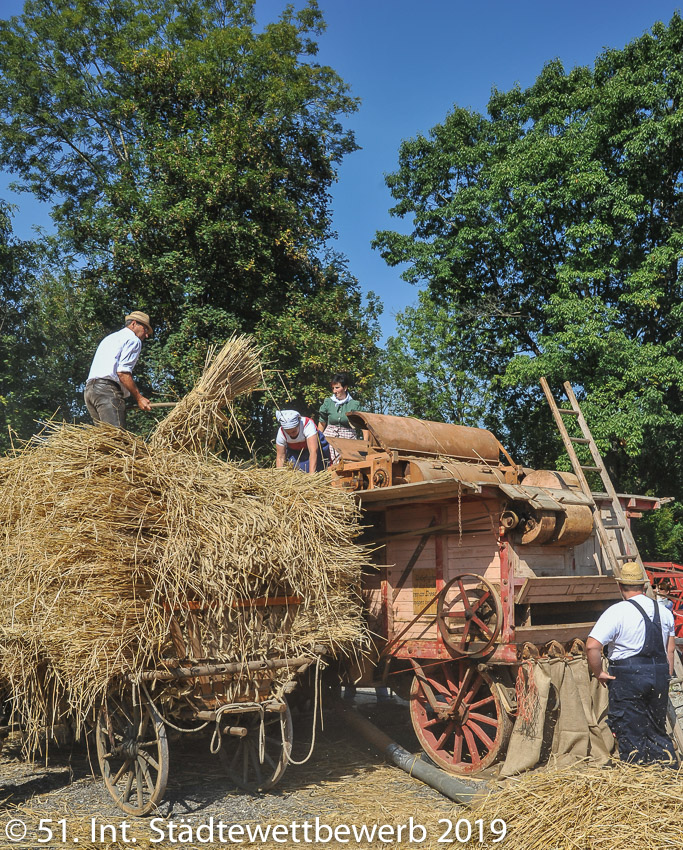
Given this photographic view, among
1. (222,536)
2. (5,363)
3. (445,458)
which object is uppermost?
(5,363)

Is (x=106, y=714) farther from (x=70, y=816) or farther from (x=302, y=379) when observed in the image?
(x=302, y=379)

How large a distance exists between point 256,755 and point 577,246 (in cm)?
1459

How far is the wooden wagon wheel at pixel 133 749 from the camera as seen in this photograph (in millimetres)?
5598

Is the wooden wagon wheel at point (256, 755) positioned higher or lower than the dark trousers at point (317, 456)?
lower

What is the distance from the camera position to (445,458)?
7805mm

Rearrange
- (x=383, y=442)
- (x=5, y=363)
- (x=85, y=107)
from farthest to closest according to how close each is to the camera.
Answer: (x=85, y=107)
(x=5, y=363)
(x=383, y=442)

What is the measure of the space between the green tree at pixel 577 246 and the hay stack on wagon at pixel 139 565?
35.2 ft

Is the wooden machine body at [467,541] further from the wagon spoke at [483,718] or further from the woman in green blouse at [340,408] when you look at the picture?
the woman in green blouse at [340,408]

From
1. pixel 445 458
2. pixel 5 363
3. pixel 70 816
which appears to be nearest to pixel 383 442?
pixel 445 458

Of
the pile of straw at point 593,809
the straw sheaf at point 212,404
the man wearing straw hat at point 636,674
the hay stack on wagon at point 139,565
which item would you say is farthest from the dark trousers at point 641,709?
the straw sheaf at point 212,404

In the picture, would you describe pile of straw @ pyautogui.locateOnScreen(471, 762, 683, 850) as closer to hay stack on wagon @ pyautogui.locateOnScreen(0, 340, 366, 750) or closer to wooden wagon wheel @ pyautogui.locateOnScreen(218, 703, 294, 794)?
wooden wagon wheel @ pyautogui.locateOnScreen(218, 703, 294, 794)

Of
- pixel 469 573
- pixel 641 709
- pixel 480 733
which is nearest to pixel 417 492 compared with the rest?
pixel 469 573

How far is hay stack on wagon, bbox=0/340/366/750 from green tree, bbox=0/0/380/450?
10216 mm

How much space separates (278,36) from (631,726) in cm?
2049
